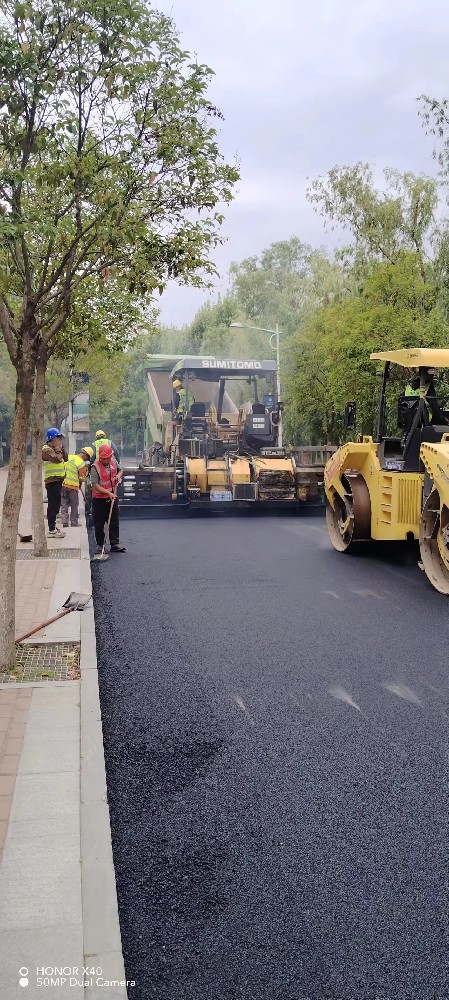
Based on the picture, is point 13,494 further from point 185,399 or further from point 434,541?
point 185,399

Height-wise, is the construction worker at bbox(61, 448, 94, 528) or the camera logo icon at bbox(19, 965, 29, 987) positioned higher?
the construction worker at bbox(61, 448, 94, 528)

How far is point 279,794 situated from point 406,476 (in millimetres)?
6596

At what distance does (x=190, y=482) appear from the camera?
18.4 m

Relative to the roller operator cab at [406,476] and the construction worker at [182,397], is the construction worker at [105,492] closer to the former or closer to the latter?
the roller operator cab at [406,476]

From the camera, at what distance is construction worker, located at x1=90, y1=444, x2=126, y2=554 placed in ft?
40.9

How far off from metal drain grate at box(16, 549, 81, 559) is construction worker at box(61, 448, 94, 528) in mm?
2624

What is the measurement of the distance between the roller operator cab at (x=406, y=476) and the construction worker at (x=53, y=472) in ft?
14.3

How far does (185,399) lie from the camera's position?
818 inches

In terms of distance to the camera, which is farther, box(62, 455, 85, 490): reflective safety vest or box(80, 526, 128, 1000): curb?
box(62, 455, 85, 490): reflective safety vest

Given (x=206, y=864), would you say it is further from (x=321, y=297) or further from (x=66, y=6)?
(x=321, y=297)

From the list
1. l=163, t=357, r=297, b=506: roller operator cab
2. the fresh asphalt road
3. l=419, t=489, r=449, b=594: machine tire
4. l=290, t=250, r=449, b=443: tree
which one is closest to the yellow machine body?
l=419, t=489, r=449, b=594: machine tire

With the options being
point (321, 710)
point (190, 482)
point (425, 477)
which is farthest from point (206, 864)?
point (190, 482)

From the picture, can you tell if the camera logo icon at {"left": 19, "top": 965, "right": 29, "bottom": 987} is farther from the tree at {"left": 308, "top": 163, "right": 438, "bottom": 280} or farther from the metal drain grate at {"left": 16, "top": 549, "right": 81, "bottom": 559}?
the tree at {"left": 308, "top": 163, "right": 438, "bottom": 280}

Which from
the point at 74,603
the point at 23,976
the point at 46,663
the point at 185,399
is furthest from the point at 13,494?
the point at 185,399
